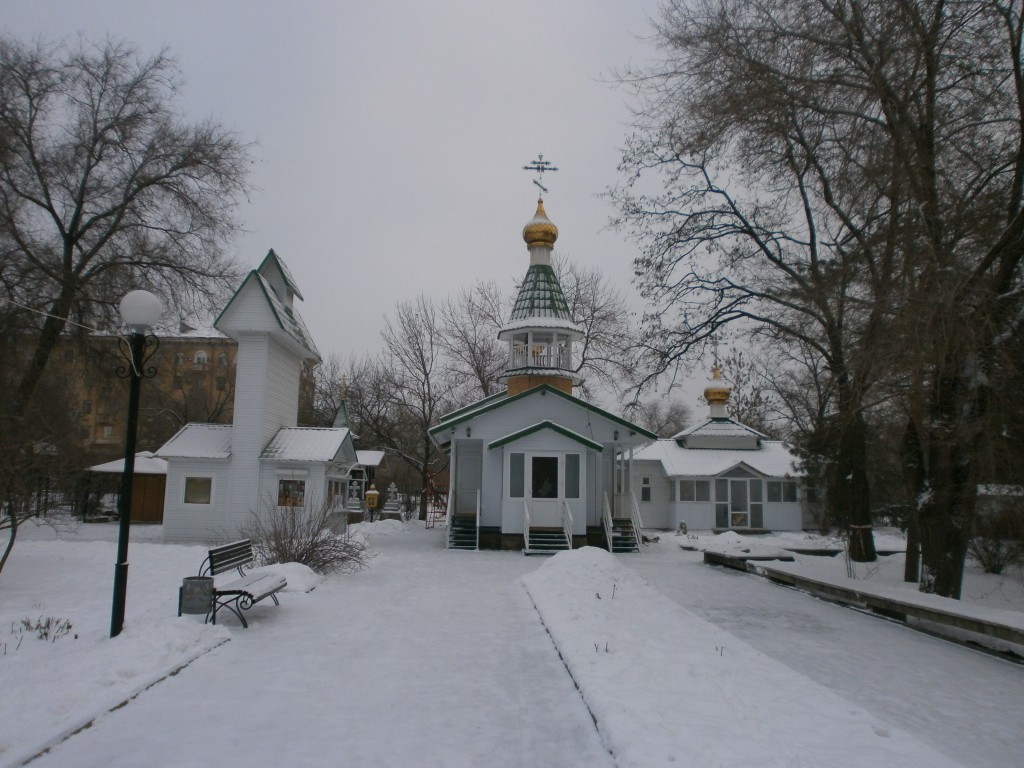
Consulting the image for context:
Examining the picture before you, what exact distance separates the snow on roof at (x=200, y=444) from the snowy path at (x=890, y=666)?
14.0 metres

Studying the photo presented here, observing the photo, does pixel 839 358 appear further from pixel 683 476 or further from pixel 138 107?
pixel 138 107

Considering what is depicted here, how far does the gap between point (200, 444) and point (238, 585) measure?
553 inches

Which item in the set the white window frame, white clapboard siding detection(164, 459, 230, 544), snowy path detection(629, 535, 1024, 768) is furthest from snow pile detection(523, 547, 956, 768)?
the white window frame

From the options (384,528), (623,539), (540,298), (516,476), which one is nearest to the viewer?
(516,476)

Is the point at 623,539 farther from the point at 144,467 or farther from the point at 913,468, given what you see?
the point at 144,467

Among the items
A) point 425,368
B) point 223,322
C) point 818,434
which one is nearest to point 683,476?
point 818,434

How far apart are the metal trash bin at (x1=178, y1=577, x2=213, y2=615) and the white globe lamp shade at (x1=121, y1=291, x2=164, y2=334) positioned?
309 centimetres

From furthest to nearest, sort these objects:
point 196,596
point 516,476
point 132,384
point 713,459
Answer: point 713,459 → point 516,476 → point 196,596 → point 132,384

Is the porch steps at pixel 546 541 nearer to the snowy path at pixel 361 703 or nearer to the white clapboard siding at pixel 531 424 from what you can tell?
the white clapboard siding at pixel 531 424

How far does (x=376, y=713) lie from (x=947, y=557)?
32.6 ft

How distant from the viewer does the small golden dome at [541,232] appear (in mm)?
27641

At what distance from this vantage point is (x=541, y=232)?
2764 cm

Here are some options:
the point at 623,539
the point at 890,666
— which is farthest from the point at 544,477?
the point at 890,666

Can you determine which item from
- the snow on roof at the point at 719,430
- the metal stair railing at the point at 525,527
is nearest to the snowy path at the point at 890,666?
the metal stair railing at the point at 525,527
